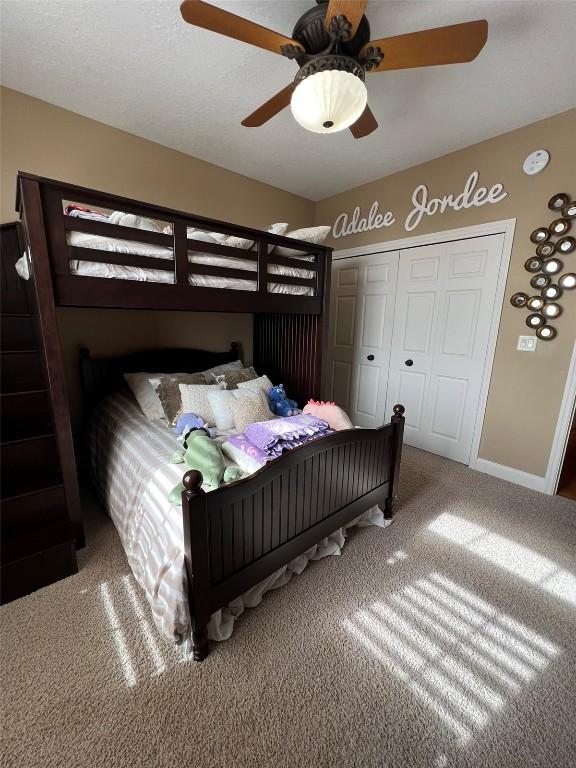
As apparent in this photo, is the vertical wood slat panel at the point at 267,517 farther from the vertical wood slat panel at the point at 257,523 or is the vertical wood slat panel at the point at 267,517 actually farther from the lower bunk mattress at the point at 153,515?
the lower bunk mattress at the point at 153,515

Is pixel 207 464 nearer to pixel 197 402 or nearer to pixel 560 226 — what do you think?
pixel 197 402

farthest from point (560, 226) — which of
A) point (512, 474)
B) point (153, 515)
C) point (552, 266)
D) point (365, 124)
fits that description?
point (153, 515)

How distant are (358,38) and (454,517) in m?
2.64

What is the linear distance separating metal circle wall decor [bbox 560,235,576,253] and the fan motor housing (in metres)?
1.86

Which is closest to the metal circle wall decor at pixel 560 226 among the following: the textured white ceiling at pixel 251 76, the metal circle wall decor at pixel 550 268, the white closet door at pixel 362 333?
the metal circle wall decor at pixel 550 268

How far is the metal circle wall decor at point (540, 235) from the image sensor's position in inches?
88.2

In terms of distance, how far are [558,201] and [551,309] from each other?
736 millimetres

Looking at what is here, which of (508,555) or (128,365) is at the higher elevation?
(128,365)

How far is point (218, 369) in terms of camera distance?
286cm

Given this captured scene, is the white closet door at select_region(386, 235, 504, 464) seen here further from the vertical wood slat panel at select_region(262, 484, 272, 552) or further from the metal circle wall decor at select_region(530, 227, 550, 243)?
the vertical wood slat panel at select_region(262, 484, 272, 552)

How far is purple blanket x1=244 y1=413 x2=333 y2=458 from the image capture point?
5.35 feet

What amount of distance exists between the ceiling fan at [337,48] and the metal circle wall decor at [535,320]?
5.76 ft

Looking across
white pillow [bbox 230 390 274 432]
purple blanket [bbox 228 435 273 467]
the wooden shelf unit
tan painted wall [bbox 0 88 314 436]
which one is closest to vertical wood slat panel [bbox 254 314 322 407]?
tan painted wall [bbox 0 88 314 436]

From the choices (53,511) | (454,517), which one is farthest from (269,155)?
(454,517)
